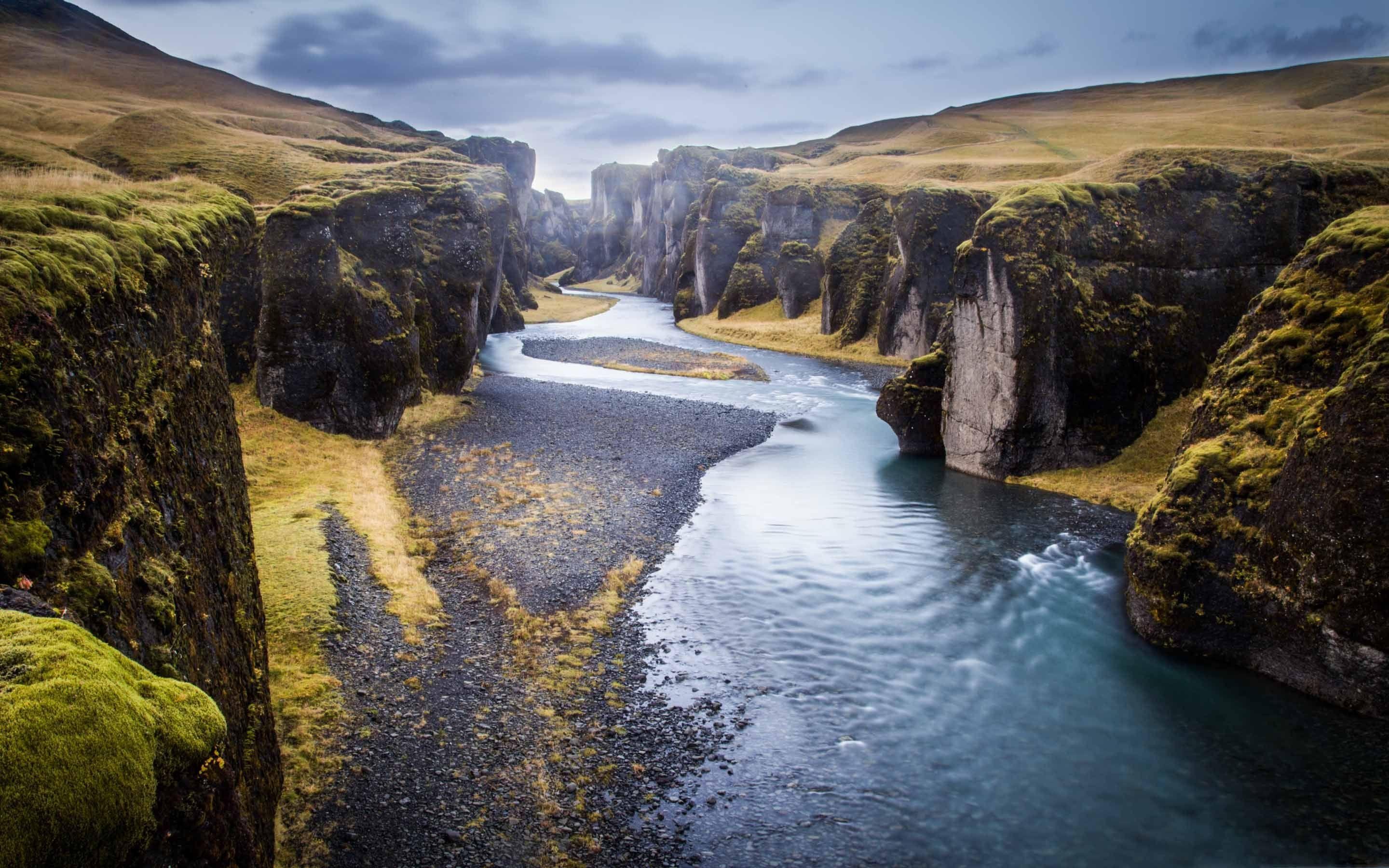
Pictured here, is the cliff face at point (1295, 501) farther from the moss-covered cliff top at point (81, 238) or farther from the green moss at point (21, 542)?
the moss-covered cliff top at point (81, 238)

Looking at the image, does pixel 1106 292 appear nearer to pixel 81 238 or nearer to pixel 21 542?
pixel 81 238

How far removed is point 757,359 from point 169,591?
6029 centimetres

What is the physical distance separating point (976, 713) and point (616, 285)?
14862cm

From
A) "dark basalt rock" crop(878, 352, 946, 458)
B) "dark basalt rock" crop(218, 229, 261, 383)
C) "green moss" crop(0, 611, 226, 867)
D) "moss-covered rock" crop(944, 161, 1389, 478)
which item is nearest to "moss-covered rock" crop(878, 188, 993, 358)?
"dark basalt rock" crop(878, 352, 946, 458)

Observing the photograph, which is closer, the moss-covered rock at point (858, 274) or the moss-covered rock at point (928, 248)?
the moss-covered rock at point (928, 248)

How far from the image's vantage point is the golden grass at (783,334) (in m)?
64.4

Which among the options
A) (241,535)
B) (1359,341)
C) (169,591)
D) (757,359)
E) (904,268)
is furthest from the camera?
(757,359)

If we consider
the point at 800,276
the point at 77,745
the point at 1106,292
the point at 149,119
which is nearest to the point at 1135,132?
the point at 800,276

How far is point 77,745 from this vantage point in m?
4.67

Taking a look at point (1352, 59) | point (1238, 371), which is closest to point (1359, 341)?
point (1238, 371)

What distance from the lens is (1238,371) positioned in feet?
64.7

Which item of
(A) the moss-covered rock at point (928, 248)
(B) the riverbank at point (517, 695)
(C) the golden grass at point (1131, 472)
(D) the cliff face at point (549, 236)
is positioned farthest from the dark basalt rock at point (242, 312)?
(D) the cliff face at point (549, 236)

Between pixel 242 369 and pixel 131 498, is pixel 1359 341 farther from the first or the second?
pixel 242 369

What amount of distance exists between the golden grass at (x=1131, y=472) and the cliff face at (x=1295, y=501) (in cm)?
718
